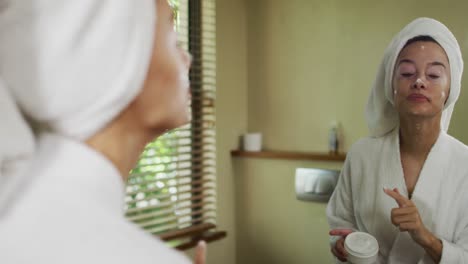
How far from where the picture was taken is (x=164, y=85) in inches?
22.0

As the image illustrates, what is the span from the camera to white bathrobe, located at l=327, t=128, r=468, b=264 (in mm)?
1189

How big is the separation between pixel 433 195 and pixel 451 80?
0.30 meters

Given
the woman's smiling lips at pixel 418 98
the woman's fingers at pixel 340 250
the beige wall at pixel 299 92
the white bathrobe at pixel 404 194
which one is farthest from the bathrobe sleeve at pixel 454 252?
the beige wall at pixel 299 92

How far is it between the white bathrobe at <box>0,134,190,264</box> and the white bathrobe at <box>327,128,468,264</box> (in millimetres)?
914

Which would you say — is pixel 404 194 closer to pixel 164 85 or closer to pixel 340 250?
pixel 340 250

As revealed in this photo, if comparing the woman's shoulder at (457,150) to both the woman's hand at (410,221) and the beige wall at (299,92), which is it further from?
the beige wall at (299,92)

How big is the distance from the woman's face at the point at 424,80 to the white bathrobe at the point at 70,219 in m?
0.91

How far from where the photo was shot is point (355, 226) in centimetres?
138

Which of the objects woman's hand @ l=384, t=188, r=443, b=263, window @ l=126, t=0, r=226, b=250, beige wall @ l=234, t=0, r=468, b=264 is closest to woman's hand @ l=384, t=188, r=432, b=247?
woman's hand @ l=384, t=188, r=443, b=263

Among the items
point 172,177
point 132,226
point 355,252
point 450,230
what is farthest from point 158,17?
point 172,177

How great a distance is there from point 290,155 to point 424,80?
94 cm

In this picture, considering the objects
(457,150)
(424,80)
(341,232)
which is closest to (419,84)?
(424,80)

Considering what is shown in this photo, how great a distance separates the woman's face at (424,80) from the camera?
119 cm

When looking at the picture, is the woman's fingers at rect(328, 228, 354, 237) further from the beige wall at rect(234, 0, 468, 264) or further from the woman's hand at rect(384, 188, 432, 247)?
the beige wall at rect(234, 0, 468, 264)
